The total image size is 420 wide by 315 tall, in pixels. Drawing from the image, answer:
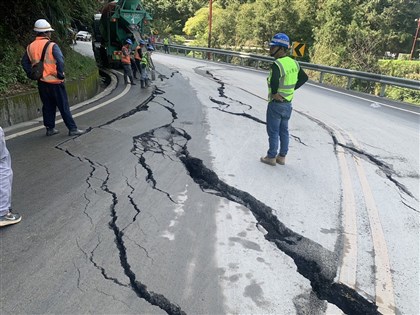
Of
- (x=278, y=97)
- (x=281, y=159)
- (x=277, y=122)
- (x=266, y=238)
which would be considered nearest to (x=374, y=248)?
(x=266, y=238)

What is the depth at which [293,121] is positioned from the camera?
852 cm

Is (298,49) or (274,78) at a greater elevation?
(274,78)

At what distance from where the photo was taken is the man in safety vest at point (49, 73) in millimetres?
5645

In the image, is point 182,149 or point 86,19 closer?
point 182,149

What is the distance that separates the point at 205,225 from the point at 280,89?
8.15ft

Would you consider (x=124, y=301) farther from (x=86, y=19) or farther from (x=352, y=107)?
(x=86, y=19)

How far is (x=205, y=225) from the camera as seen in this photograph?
3844mm

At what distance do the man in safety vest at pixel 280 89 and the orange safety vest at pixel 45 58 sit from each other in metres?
3.28

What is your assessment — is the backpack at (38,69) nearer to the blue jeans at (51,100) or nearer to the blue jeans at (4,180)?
the blue jeans at (51,100)

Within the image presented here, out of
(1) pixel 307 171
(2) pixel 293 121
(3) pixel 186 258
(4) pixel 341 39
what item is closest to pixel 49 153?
(3) pixel 186 258

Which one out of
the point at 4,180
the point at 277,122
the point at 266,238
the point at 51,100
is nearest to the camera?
the point at 4,180

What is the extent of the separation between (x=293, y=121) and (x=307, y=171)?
3.15 metres

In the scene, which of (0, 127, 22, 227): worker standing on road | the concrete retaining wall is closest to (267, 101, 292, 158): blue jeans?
(0, 127, 22, 227): worker standing on road

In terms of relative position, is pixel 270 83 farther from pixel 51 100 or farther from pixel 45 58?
pixel 51 100
